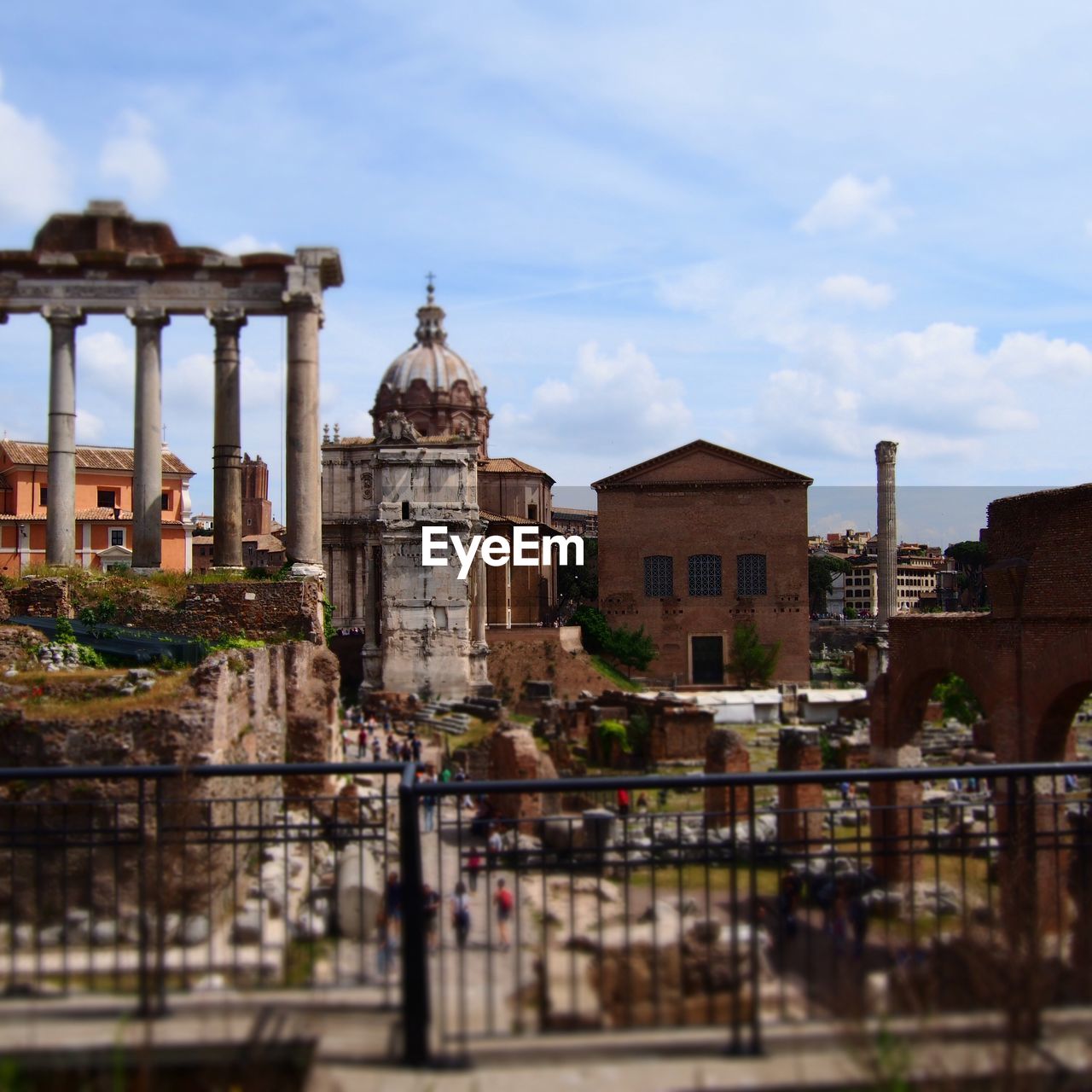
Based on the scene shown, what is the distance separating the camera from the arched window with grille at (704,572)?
47344 mm

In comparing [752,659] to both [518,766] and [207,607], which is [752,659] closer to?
[518,766]

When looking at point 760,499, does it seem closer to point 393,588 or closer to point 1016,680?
point 393,588

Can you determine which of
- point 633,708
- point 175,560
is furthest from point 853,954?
point 175,560

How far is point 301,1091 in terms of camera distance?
3605mm

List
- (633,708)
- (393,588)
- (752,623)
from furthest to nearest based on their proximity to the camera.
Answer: (752,623) → (393,588) → (633,708)

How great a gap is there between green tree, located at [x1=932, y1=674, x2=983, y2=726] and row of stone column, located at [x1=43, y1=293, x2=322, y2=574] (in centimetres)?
1905

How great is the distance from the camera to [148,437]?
1669 cm

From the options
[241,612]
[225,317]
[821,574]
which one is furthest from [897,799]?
[821,574]

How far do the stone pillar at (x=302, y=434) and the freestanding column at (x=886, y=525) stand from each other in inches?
1449

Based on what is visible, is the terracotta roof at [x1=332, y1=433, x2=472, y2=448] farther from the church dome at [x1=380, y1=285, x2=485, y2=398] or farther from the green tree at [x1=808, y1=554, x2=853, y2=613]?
the green tree at [x1=808, y1=554, x2=853, y2=613]

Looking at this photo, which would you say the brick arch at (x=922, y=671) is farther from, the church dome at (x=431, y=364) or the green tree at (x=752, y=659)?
the church dome at (x=431, y=364)

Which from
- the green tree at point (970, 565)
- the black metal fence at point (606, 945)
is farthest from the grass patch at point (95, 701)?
the green tree at point (970, 565)

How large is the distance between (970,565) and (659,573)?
57.6 m

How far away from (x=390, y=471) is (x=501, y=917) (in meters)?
32.6
